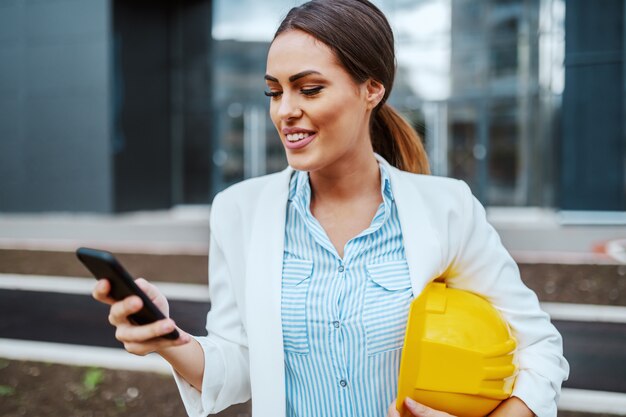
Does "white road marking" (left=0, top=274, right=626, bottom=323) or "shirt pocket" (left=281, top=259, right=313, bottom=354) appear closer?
"shirt pocket" (left=281, top=259, right=313, bottom=354)

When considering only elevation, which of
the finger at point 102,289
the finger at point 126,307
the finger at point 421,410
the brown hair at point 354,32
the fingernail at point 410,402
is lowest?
the finger at point 421,410

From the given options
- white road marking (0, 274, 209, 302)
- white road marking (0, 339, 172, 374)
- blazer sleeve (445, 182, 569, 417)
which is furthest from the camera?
white road marking (0, 274, 209, 302)

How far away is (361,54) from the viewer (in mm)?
1658

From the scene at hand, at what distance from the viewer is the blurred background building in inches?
628

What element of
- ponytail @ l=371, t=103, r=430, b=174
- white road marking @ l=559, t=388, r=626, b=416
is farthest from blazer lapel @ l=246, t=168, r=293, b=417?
white road marking @ l=559, t=388, r=626, b=416

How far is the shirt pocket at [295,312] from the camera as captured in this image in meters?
1.65

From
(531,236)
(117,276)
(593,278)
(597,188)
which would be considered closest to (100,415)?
(117,276)

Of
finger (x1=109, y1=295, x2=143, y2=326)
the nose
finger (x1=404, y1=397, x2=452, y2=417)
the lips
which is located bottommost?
finger (x1=404, y1=397, x2=452, y2=417)

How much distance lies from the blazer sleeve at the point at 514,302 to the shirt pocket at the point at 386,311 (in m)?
0.15

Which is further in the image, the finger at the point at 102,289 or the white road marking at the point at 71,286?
the white road marking at the point at 71,286

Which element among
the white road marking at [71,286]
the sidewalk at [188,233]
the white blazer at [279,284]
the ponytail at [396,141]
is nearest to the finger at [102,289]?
the white blazer at [279,284]

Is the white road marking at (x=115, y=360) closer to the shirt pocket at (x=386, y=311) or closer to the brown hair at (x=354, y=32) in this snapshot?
the shirt pocket at (x=386, y=311)

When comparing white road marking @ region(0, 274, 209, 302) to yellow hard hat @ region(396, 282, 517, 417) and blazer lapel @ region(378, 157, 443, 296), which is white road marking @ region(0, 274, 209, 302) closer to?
blazer lapel @ region(378, 157, 443, 296)

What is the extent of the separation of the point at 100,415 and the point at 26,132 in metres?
15.8
